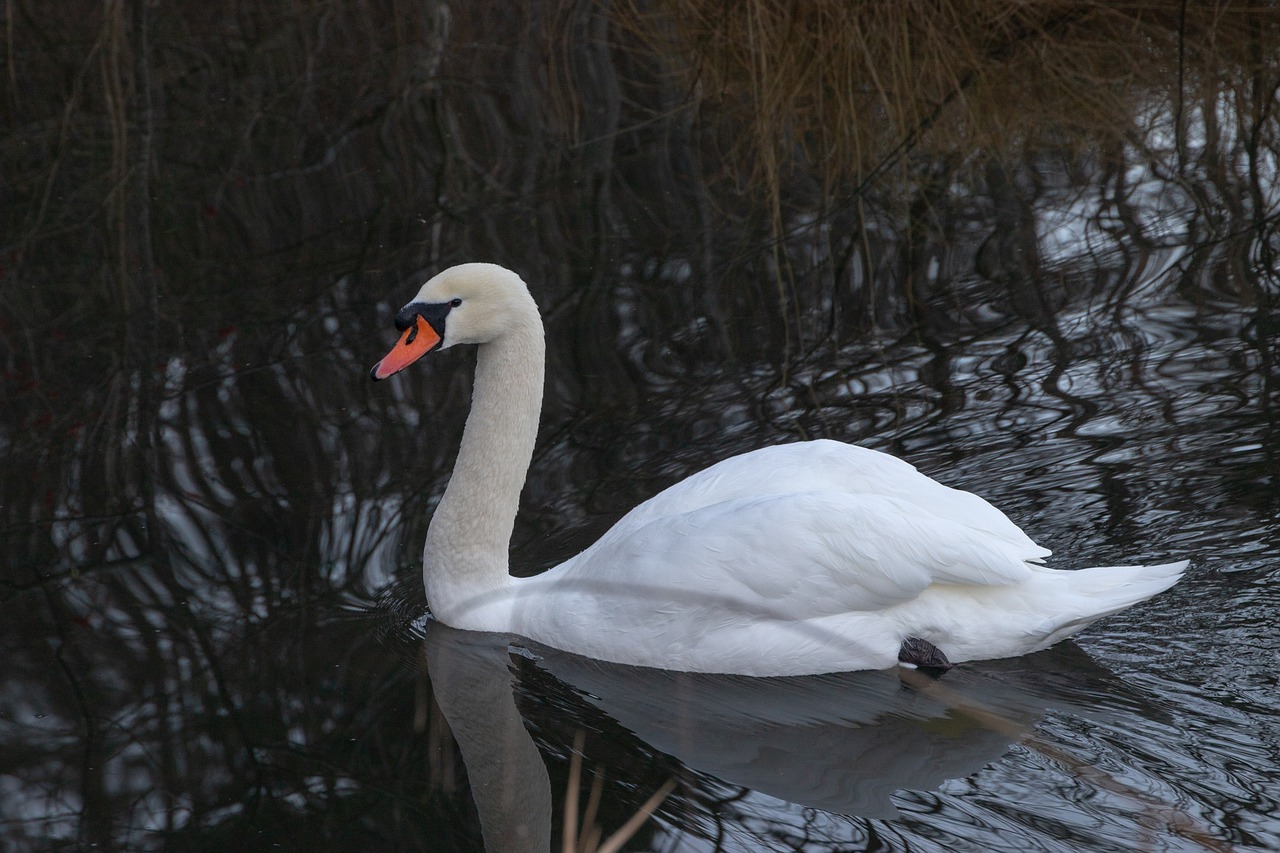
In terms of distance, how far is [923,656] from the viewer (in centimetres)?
442

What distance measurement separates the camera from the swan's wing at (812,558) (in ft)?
14.3

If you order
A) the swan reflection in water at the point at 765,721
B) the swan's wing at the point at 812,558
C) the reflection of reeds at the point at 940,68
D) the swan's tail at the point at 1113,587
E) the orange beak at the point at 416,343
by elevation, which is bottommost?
the swan reflection in water at the point at 765,721

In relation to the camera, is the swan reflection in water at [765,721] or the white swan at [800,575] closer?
the swan reflection in water at [765,721]

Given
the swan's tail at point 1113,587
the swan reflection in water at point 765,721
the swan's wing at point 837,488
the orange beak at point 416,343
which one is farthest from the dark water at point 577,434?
the orange beak at point 416,343

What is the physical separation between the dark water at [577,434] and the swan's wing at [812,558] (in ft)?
0.93

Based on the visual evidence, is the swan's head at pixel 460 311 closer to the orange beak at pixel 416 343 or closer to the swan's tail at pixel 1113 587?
the orange beak at pixel 416 343

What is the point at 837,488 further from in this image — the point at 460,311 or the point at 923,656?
the point at 460,311

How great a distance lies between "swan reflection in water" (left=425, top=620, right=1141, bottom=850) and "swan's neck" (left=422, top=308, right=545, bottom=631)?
21 cm

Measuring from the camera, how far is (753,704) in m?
4.42

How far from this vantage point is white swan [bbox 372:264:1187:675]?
4371mm

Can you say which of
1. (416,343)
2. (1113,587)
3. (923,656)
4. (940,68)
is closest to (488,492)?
(416,343)

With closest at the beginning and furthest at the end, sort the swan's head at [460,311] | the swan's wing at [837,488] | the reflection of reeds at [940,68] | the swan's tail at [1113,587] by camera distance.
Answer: the swan's tail at [1113,587], the swan's wing at [837,488], the swan's head at [460,311], the reflection of reeds at [940,68]

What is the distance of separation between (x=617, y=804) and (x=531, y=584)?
117cm

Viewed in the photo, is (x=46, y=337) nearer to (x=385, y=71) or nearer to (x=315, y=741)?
(x=315, y=741)
